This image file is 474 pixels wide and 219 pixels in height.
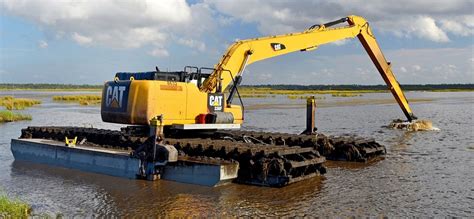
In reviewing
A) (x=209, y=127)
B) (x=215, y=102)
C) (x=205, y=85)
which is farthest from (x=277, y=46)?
(x=209, y=127)

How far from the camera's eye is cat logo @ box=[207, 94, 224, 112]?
14.5 meters

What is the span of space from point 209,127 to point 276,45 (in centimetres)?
422

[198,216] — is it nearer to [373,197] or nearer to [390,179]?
[373,197]

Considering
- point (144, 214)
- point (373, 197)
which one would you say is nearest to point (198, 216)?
point (144, 214)

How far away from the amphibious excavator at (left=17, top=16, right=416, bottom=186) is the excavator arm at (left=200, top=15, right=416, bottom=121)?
0.10 feet

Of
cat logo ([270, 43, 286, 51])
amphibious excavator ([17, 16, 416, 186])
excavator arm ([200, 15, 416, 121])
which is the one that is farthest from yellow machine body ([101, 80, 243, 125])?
cat logo ([270, 43, 286, 51])

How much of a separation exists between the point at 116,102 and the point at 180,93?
1.86 metres

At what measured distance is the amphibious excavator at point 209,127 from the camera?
12.4m

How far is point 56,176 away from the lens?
1387cm

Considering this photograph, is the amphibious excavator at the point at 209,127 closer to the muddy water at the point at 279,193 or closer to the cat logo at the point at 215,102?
the cat logo at the point at 215,102

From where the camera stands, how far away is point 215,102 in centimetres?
1465

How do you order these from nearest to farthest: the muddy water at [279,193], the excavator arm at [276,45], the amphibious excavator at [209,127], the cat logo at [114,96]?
the muddy water at [279,193] < the amphibious excavator at [209,127] < the cat logo at [114,96] < the excavator arm at [276,45]

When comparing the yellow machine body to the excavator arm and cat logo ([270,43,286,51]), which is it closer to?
the excavator arm

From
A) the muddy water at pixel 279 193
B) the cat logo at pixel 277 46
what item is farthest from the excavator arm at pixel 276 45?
Answer: the muddy water at pixel 279 193
